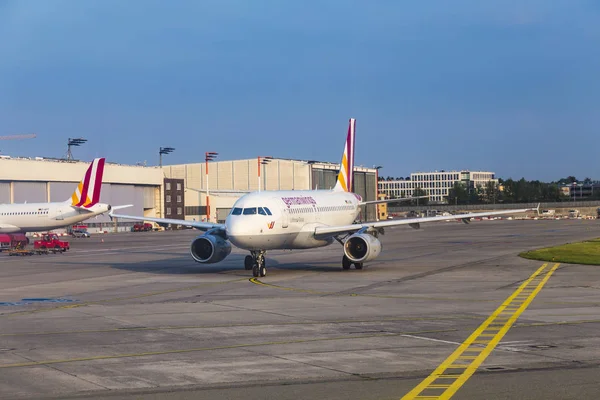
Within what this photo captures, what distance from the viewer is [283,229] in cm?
3888

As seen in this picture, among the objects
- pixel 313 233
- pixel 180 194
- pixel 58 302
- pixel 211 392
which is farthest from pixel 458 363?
pixel 180 194

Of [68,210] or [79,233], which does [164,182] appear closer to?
[79,233]

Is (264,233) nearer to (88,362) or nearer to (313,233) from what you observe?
(313,233)

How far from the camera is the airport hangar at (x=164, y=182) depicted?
11388 cm

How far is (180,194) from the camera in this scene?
5901 inches

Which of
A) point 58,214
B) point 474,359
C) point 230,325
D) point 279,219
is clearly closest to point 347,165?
point 279,219

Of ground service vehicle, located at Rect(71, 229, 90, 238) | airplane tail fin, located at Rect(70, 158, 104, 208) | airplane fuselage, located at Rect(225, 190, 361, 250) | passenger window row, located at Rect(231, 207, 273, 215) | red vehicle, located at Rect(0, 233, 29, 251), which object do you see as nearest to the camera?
airplane fuselage, located at Rect(225, 190, 361, 250)

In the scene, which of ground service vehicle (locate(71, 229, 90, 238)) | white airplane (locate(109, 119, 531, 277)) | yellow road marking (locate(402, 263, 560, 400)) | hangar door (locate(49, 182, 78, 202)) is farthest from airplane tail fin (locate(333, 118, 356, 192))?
hangar door (locate(49, 182, 78, 202))

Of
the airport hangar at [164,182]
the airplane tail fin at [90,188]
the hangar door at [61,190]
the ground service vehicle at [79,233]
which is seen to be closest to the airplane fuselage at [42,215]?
the airplane tail fin at [90,188]

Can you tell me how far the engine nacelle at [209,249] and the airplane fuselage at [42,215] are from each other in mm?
46032

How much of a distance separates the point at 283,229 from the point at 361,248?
4.13 meters

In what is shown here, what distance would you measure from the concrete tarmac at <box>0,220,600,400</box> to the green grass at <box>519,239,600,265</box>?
18.1 feet

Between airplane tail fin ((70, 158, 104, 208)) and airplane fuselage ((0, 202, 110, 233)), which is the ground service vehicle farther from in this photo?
airplane tail fin ((70, 158, 104, 208))

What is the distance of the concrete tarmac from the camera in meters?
13.9
